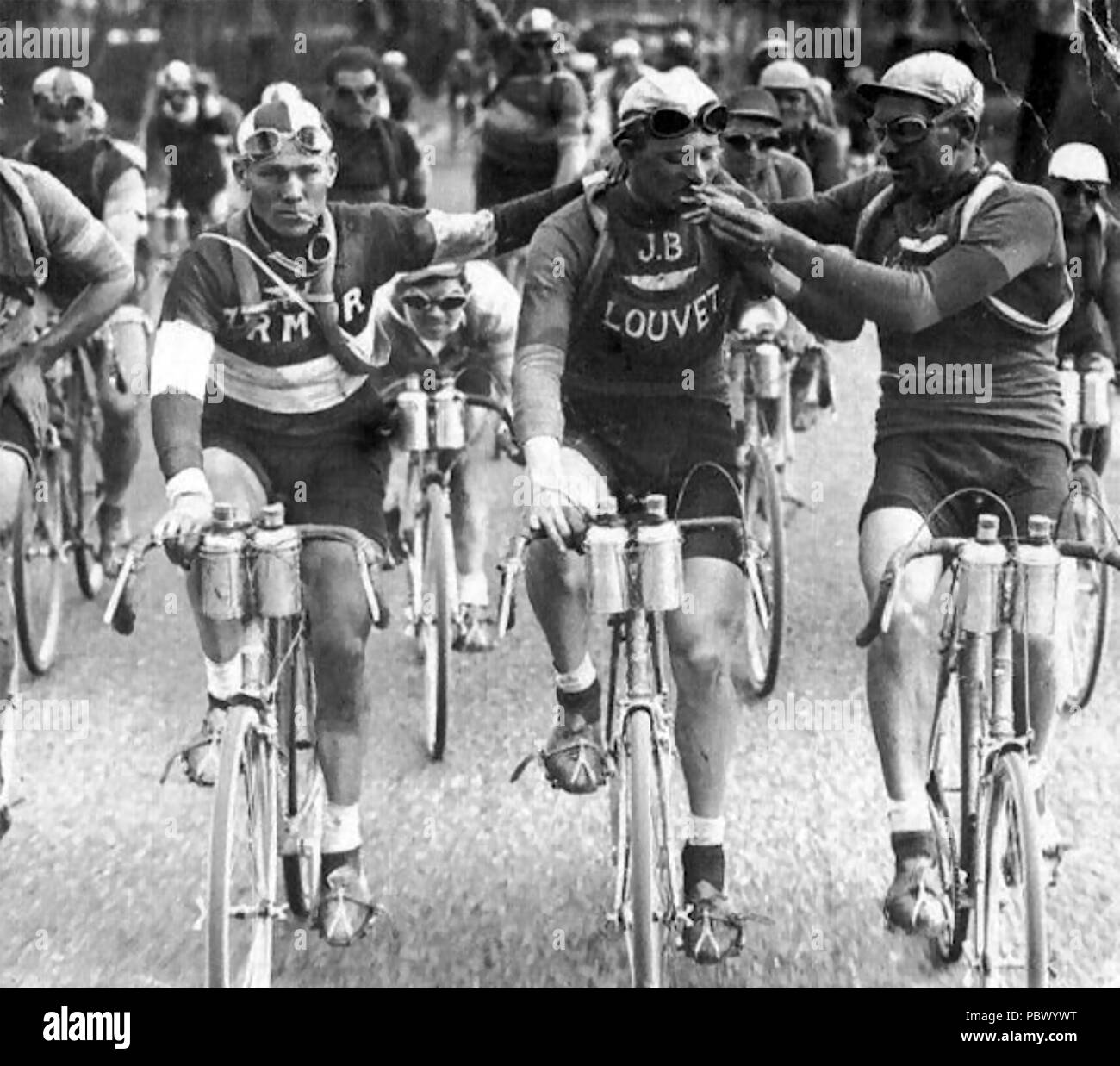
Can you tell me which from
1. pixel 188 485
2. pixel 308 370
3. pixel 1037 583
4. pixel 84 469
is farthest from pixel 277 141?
pixel 84 469

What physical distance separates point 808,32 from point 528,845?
6.10 feet

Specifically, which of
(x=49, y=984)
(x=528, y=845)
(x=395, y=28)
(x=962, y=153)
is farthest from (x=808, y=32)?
(x=49, y=984)

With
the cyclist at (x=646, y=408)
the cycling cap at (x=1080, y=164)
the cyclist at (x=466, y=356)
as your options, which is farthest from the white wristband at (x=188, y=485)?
the cycling cap at (x=1080, y=164)

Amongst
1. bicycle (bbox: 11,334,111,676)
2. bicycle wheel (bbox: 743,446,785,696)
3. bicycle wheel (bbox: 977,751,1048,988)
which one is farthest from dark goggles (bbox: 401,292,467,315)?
bicycle wheel (bbox: 977,751,1048,988)

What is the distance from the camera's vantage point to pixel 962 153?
405 centimetres

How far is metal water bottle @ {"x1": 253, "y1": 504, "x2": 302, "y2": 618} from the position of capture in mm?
3701

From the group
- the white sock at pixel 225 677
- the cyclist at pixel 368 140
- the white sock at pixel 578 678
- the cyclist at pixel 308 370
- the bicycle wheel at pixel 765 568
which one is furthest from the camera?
the cyclist at pixel 368 140

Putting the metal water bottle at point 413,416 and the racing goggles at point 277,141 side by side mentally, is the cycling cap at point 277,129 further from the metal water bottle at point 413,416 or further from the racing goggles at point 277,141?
the metal water bottle at point 413,416

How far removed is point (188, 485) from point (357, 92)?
213 cm

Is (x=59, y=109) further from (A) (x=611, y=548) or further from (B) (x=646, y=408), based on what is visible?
(A) (x=611, y=548)

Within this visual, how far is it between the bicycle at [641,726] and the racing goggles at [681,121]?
0.70m

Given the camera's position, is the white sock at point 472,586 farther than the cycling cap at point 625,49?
No

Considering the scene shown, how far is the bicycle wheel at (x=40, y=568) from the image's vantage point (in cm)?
539

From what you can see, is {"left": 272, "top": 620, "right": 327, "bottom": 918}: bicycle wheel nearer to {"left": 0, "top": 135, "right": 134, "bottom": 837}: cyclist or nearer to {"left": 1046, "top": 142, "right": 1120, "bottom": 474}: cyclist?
{"left": 0, "top": 135, "right": 134, "bottom": 837}: cyclist
